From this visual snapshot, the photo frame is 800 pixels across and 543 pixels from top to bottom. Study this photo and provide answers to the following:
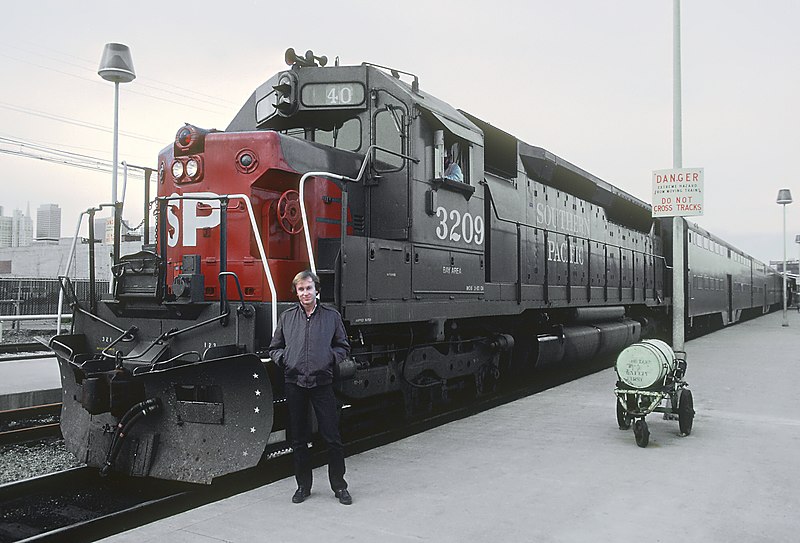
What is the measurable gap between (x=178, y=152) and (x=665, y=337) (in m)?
16.9

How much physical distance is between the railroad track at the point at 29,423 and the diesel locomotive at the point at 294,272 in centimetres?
156

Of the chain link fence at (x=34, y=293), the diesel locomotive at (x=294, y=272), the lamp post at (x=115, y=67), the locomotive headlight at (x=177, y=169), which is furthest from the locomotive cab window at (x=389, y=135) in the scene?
the chain link fence at (x=34, y=293)

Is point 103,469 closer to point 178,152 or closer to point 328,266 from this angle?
point 328,266

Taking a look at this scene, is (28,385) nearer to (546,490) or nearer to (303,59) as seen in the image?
(303,59)

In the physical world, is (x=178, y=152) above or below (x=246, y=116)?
below

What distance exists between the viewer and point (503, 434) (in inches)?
243

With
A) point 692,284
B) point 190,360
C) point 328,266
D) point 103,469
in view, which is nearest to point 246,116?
point 328,266

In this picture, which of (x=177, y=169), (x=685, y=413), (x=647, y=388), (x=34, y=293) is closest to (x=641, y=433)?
(x=647, y=388)

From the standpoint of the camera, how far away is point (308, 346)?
4.38 meters

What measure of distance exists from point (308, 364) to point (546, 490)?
1827 mm

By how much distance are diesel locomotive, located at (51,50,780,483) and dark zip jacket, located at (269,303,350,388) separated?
0.31 m

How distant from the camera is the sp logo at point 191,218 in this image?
18.3 feet

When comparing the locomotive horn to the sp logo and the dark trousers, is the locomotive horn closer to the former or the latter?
the sp logo

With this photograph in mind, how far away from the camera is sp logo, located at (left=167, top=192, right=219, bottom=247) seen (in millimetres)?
5578
